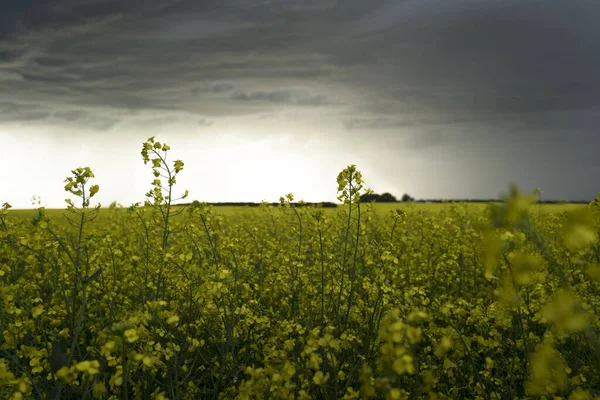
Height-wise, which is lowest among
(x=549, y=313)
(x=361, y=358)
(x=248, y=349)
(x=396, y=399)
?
(x=248, y=349)

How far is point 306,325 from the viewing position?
5.20m

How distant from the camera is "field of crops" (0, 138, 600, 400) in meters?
2.55

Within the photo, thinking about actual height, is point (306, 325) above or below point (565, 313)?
below

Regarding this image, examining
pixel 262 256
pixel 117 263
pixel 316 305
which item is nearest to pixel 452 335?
pixel 316 305

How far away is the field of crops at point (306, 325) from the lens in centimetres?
255

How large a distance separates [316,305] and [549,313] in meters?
3.63

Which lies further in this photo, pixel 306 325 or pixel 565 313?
pixel 306 325

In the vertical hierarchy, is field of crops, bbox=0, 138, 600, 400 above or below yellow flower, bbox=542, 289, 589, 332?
below

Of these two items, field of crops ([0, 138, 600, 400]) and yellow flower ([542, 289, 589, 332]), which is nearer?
yellow flower ([542, 289, 589, 332])

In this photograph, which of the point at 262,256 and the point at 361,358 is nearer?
the point at 361,358

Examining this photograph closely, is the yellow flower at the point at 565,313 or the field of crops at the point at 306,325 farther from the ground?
the yellow flower at the point at 565,313

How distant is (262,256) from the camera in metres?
8.02

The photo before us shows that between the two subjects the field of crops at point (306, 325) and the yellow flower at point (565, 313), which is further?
the field of crops at point (306, 325)

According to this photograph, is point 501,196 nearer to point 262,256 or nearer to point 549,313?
point 549,313
